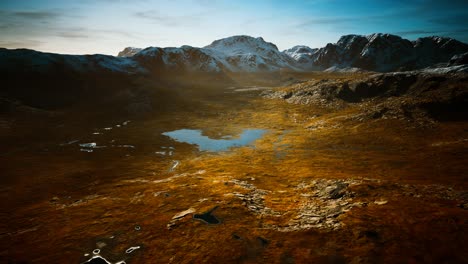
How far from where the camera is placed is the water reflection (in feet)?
269

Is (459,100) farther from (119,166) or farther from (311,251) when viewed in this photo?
(119,166)

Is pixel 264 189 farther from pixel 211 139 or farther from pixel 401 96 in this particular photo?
pixel 401 96

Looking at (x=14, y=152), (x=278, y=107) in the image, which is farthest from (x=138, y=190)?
(x=278, y=107)

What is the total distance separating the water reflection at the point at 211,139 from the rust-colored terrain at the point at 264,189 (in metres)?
3.87

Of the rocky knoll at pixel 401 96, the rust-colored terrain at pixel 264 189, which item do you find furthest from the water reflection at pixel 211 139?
the rocky knoll at pixel 401 96

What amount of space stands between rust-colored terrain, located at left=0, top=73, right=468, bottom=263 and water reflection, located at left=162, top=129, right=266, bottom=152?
3.87 m

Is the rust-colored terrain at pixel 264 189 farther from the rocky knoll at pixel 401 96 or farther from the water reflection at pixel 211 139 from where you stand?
the water reflection at pixel 211 139

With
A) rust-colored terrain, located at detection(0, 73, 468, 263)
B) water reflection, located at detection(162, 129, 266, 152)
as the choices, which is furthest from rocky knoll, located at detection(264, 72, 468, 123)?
water reflection, located at detection(162, 129, 266, 152)

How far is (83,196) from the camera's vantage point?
43.6m

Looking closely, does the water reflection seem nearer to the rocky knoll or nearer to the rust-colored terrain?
the rust-colored terrain

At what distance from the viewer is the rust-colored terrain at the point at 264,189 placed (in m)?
21.2

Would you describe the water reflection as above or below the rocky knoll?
below

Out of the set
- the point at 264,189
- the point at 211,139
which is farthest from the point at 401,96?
the point at 264,189

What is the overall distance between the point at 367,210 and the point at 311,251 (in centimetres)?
976
